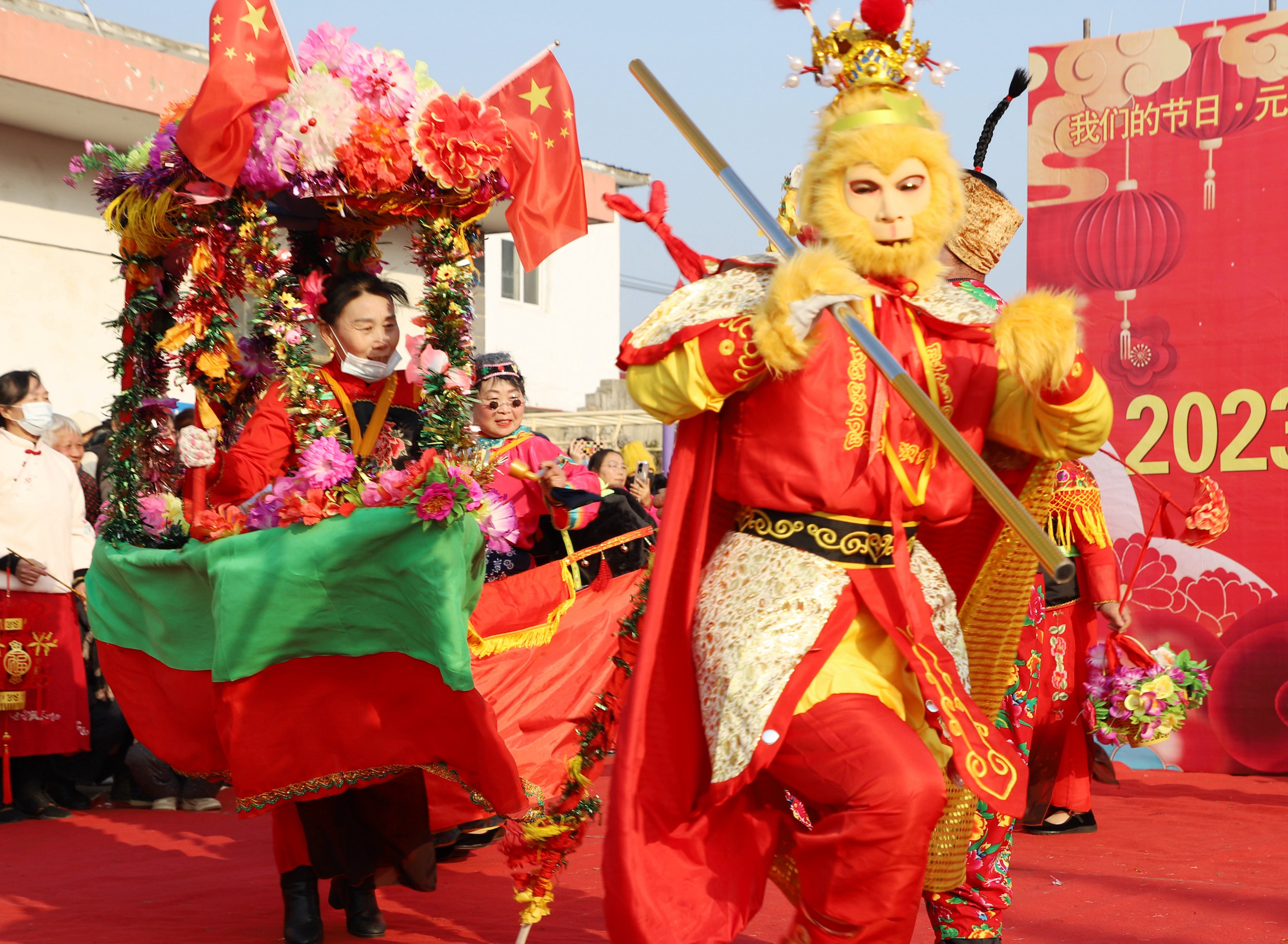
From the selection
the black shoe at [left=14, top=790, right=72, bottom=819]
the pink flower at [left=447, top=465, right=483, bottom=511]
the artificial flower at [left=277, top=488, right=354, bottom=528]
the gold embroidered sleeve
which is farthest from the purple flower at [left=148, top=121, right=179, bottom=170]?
the black shoe at [left=14, top=790, right=72, bottom=819]

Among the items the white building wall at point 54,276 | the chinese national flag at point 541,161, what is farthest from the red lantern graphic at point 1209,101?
the white building wall at point 54,276

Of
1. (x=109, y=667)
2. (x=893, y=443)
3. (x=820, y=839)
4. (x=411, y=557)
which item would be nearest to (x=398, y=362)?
(x=411, y=557)

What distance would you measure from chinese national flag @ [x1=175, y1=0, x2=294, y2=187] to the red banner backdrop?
4963 mm

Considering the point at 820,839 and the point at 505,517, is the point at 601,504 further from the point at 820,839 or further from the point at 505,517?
the point at 820,839

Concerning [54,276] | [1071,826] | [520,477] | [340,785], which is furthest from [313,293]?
[54,276]

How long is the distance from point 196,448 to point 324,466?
0.54 m

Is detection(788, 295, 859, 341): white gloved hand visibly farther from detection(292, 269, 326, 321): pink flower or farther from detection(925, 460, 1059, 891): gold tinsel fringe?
detection(292, 269, 326, 321): pink flower

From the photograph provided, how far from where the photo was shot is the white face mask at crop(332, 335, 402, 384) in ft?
15.3

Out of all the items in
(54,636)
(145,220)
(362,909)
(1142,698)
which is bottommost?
(362,909)

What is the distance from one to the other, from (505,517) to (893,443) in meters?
1.99

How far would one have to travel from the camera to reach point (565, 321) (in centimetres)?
2112

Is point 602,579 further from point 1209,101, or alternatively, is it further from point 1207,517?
point 1209,101

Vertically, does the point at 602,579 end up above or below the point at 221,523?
below

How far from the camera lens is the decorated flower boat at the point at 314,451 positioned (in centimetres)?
416
